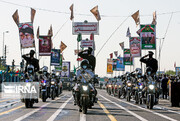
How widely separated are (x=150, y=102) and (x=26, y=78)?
5112 millimetres

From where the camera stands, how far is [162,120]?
411 inches

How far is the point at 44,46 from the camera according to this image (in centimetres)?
4069

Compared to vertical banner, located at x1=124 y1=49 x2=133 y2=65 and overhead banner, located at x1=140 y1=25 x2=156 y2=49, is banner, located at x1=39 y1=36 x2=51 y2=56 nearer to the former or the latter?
overhead banner, located at x1=140 y1=25 x2=156 y2=49

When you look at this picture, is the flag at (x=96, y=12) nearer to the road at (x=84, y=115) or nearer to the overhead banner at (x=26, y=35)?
the overhead banner at (x=26, y=35)

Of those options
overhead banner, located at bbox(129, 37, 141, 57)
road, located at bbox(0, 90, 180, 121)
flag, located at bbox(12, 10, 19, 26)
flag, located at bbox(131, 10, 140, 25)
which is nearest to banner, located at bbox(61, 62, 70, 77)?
overhead banner, located at bbox(129, 37, 141, 57)

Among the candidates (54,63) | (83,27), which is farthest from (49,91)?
(54,63)

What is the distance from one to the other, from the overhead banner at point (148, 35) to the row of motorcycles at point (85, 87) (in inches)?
775

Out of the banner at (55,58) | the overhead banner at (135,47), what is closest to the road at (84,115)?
the overhead banner at (135,47)

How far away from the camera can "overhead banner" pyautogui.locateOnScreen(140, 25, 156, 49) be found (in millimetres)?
31781

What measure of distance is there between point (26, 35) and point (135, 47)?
1323cm

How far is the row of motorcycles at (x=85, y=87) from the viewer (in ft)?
39.3

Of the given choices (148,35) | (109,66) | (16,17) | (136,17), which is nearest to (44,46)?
(16,17)

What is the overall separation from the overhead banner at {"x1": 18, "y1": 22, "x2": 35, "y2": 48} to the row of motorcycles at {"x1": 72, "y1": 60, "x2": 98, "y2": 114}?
1954cm

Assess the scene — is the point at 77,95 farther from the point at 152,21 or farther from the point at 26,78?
the point at 152,21
